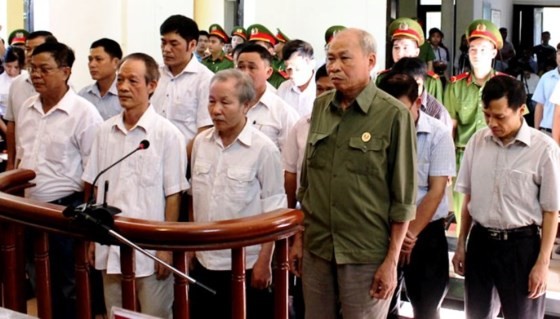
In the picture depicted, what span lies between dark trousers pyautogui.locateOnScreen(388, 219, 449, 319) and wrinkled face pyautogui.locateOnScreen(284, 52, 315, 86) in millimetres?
1973

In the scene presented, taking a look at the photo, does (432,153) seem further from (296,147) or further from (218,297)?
(218,297)

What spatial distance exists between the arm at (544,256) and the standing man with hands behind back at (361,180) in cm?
60

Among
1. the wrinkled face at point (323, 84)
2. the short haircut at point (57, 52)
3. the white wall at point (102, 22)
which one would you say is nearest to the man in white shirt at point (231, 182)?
the wrinkled face at point (323, 84)

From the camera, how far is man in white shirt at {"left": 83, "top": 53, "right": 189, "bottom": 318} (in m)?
2.57

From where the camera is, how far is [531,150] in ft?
8.54

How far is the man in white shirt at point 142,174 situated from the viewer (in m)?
2.57

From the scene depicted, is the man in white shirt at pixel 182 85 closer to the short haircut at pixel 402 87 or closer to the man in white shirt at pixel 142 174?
the man in white shirt at pixel 142 174

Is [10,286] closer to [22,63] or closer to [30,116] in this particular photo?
[30,116]

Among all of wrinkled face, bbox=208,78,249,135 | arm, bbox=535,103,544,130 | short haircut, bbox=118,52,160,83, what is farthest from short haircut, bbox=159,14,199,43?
arm, bbox=535,103,544,130

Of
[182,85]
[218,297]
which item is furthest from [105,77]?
[218,297]

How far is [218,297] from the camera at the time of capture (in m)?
2.60

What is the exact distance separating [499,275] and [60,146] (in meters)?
1.80

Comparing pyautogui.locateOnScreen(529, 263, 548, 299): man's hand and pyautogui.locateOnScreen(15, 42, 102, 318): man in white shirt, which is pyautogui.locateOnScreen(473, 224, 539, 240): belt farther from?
pyautogui.locateOnScreen(15, 42, 102, 318): man in white shirt

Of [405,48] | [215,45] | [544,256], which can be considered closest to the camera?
[544,256]
